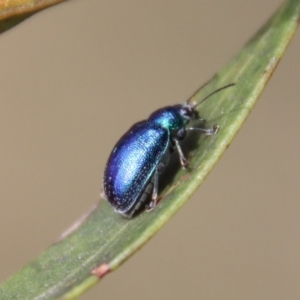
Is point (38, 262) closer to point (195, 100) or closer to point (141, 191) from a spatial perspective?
point (141, 191)

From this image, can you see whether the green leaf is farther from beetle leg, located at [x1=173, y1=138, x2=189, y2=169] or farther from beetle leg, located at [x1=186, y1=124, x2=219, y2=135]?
beetle leg, located at [x1=173, y1=138, x2=189, y2=169]

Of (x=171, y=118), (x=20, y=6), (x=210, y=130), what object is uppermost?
(x=20, y=6)

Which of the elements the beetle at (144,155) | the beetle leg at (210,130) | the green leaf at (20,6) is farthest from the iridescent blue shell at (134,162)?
the green leaf at (20,6)

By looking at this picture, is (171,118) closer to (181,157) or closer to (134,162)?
(134,162)

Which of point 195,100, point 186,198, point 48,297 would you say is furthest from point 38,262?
point 195,100

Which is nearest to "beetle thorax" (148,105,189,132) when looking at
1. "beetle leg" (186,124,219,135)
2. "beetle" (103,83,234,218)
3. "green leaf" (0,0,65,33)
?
"beetle" (103,83,234,218)

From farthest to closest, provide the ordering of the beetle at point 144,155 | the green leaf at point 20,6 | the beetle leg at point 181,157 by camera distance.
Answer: the beetle at point 144,155, the beetle leg at point 181,157, the green leaf at point 20,6

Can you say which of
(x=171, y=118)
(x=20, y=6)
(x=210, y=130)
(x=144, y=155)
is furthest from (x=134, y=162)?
(x=20, y=6)

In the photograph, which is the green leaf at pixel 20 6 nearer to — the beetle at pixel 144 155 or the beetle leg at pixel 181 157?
the beetle leg at pixel 181 157
